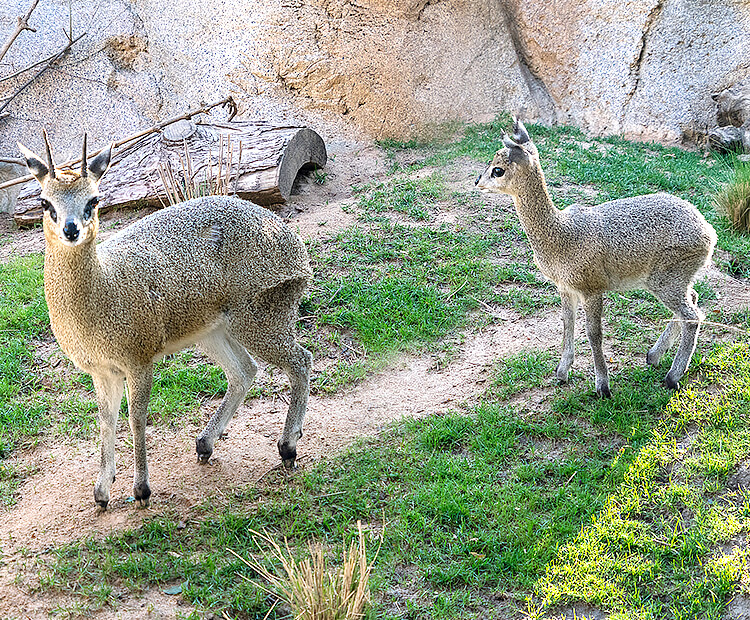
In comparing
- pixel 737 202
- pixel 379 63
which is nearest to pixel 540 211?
pixel 737 202

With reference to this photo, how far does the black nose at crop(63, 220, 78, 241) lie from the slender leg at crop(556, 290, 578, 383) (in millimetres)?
3455

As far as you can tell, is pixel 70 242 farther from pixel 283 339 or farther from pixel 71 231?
pixel 283 339

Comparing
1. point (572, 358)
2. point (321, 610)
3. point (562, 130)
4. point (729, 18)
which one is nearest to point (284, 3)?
point (562, 130)

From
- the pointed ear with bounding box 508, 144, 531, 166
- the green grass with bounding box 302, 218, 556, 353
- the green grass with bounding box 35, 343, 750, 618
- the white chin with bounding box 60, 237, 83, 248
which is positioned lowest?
the green grass with bounding box 35, 343, 750, 618

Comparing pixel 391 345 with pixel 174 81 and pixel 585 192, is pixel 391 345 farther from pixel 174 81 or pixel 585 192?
pixel 174 81

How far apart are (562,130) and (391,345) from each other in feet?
19.7

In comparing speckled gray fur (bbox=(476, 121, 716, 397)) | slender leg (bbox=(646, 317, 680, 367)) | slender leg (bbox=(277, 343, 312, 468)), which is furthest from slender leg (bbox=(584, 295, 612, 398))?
slender leg (bbox=(277, 343, 312, 468))

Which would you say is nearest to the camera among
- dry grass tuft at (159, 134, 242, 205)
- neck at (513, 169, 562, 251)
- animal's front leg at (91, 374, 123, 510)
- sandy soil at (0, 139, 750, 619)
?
sandy soil at (0, 139, 750, 619)

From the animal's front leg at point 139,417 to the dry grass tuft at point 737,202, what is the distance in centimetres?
616

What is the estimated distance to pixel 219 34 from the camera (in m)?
11.3

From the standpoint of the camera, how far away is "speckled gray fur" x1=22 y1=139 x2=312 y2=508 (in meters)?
4.20

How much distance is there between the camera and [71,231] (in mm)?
3902

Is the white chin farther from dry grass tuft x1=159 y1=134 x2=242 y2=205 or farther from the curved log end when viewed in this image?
the curved log end

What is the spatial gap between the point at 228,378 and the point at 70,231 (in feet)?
5.42
